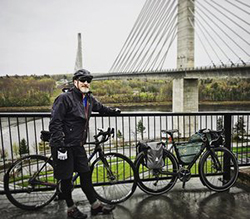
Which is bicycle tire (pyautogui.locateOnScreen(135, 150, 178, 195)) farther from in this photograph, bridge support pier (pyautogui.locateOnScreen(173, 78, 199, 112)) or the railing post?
bridge support pier (pyautogui.locateOnScreen(173, 78, 199, 112))

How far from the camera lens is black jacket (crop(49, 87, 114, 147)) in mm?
2340

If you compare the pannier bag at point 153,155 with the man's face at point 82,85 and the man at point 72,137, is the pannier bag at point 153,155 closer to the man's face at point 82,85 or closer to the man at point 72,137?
the man at point 72,137

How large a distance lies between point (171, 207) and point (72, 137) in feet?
4.86

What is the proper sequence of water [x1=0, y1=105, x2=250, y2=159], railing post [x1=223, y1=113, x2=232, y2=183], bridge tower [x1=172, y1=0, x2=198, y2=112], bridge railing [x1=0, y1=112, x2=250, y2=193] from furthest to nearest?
bridge tower [x1=172, y1=0, x2=198, y2=112]
water [x1=0, y1=105, x2=250, y2=159]
railing post [x1=223, y1=113, x2=232, y2=183]
bridge railing [x1=0, y1=112, x2=250, y2=193]

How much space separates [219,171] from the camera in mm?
3488

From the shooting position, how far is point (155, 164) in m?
2.97

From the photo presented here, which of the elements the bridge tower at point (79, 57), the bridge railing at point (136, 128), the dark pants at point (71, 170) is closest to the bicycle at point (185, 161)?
the bridge railing at point (136, 128)

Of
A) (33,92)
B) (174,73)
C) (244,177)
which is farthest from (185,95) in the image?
(33,92)

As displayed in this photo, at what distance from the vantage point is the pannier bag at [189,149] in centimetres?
317

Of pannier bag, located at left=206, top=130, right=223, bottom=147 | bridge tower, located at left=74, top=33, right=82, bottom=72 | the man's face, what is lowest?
pannier bag, located at left=206, top=130, right=223, bottom=147

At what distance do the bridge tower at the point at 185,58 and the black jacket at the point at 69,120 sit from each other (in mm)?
23645

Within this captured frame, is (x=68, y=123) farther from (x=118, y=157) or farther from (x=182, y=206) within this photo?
(x=182, y=206)

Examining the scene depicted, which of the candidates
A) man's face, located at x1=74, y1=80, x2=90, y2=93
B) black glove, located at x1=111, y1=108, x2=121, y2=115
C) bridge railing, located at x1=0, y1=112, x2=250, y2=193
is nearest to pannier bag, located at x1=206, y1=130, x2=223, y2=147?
bridge railing, located at x1=0, y1=112, x2=250, y2=193

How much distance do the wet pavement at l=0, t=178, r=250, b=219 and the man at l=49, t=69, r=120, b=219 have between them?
23 cm
